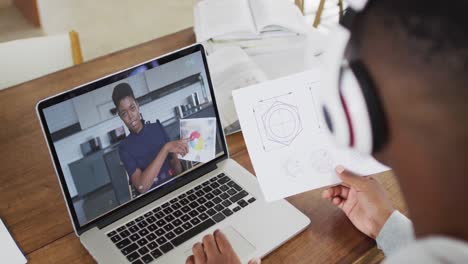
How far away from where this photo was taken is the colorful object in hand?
0.98 meters

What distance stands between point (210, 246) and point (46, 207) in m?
0.35

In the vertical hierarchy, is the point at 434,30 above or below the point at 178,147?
above

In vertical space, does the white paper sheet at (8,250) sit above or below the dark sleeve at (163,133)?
below

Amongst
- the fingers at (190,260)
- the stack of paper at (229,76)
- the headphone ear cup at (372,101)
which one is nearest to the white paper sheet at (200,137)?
the stack of paper at (229,76)

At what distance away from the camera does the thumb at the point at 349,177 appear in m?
0.94

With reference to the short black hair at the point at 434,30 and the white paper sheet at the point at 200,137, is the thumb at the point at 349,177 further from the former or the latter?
the short black hair at the point at 434,30

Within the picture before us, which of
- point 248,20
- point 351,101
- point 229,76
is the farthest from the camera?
point 248,20

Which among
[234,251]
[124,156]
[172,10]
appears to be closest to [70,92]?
[124,156]

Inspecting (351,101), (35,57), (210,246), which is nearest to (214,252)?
(210,246)

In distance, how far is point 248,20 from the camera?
1308mm

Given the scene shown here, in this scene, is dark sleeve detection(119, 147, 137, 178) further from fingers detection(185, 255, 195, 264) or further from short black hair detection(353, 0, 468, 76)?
short black hair detection(353, 0, 468, 76)

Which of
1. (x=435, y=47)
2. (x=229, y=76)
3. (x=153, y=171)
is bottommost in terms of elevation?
(x=153, y=171)

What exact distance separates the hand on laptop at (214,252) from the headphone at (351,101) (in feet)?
1.11

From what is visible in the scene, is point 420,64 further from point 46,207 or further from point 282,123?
point 46,207
